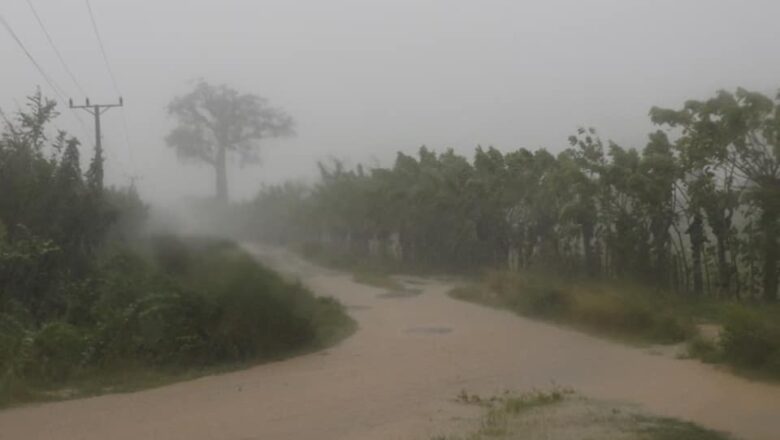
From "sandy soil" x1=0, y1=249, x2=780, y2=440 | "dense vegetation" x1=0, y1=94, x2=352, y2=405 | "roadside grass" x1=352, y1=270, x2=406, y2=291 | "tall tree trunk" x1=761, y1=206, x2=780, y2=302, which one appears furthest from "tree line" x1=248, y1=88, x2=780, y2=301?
"dense vegetation" x1=0, y1=94, x2=352, y2=405

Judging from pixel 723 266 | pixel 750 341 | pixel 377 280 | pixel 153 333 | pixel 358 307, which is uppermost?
pixel 723 266

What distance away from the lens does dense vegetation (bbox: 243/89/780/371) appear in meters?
17.3

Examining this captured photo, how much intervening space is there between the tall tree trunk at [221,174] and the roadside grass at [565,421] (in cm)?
3787

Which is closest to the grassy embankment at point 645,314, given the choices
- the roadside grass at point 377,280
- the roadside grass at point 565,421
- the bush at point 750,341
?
the bush at point 750,341

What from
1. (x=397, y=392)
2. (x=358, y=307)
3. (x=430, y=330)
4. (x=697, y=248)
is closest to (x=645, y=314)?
(x=430, y=330)

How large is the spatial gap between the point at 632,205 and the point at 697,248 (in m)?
1.79

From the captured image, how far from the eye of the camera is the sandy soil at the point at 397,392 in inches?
372

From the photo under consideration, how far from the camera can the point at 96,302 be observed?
15.2 meters

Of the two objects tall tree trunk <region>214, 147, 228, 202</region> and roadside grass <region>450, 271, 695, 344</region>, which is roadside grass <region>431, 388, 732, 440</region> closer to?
roadside grass <region>450, 271, 695, 344</region>

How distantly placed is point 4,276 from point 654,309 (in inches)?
466

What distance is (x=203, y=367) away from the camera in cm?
1352

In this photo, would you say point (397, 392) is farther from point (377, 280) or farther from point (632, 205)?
point (377, 280)

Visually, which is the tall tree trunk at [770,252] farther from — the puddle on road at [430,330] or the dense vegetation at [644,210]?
the puddle on road at [430,330]

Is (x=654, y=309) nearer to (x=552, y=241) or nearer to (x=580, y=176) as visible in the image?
(x=580, y=176)
